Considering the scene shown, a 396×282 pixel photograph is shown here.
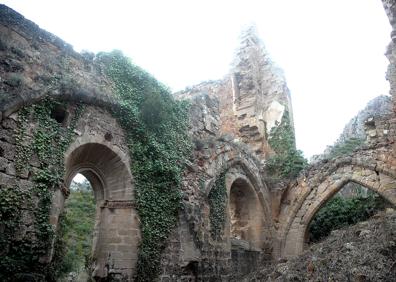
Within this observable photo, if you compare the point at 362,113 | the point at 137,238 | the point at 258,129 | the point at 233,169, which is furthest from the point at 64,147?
the point at 362,113

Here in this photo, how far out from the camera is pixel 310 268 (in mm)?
4391

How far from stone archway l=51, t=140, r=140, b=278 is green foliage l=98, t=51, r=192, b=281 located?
171 mm

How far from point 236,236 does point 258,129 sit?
4.06m

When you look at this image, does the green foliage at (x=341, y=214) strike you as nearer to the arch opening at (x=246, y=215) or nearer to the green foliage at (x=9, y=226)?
the arch opening at (x=246, y=215)

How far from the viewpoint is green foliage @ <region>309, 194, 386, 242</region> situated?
10.2m

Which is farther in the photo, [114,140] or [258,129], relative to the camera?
[258,129]

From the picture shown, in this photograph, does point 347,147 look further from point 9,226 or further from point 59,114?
point 9,226

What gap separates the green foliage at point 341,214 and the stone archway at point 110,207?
6758mm

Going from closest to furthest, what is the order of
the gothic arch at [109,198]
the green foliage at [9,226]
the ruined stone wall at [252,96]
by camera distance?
the green foliage at [9,226] → the gothic arch at [109,198] → the ruined stone wall at [252,96]

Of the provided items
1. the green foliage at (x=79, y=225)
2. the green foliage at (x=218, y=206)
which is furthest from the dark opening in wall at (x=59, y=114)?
the green foliage at (x=79, y=225)

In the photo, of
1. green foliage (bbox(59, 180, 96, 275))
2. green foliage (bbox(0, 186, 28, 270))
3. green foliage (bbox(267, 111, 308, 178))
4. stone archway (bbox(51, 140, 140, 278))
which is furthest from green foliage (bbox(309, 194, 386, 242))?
green foliage (bbox(0, 186, 28, 270))

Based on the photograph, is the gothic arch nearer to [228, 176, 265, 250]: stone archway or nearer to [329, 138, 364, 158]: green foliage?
[228, 176, 265, 250]: stone archway

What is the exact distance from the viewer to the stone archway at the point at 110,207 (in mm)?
5582

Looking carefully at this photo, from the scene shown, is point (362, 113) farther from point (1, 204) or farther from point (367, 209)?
point (1, 204)
